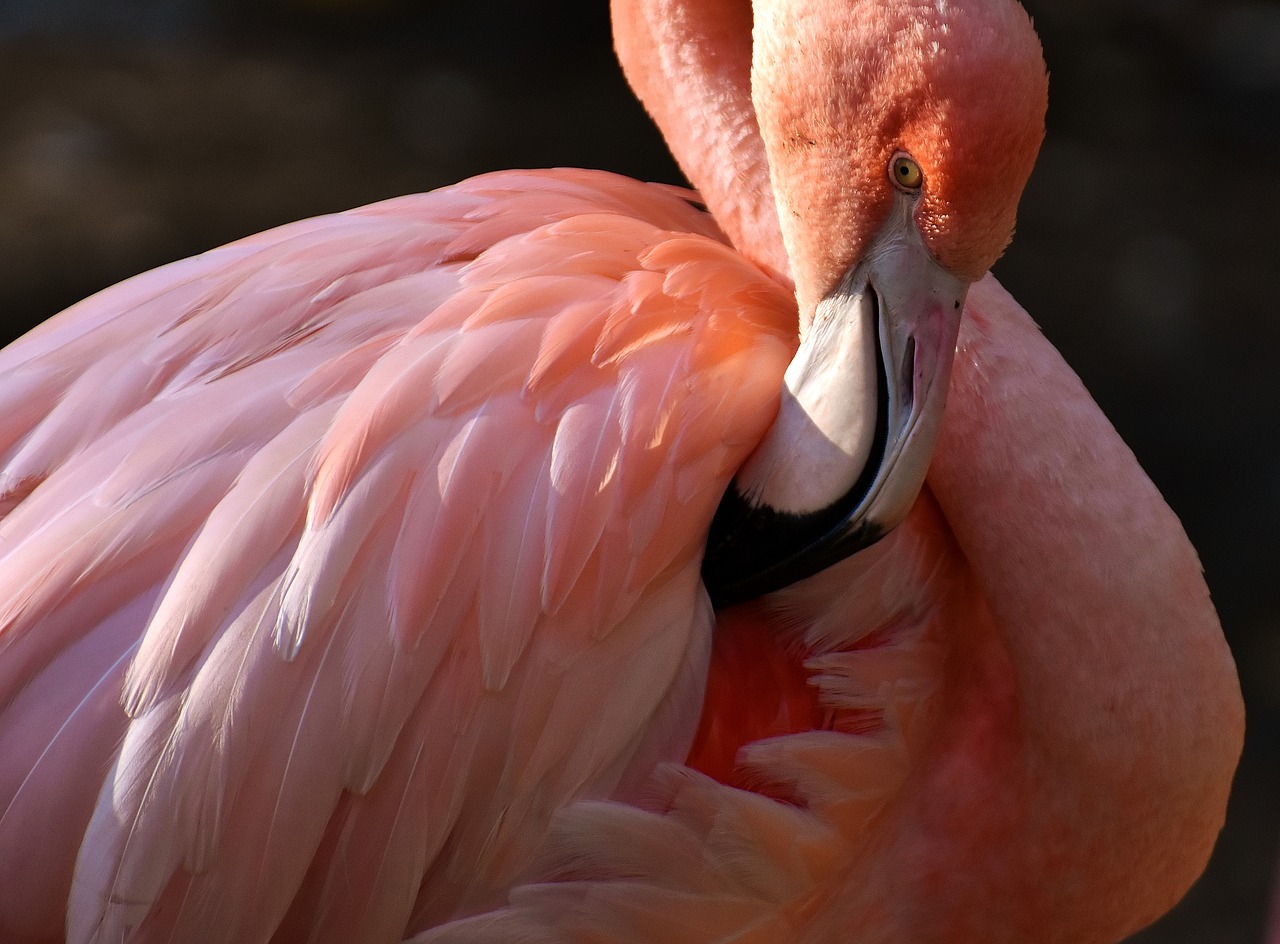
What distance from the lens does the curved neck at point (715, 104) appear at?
181 cm

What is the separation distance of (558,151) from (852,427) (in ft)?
9.84

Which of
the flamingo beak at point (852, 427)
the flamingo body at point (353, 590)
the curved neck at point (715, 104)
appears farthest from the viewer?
the curved neck at point (715, 104)

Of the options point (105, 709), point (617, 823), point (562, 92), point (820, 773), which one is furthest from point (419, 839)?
point (562, 92)

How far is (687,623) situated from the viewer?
149 centimetres

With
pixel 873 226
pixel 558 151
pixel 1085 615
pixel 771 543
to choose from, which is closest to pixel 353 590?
pixel 771 543

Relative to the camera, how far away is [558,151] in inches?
167

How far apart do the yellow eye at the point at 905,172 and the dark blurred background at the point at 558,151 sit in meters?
2.12

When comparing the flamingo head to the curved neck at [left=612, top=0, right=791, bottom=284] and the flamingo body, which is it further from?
the curved neck at [left=612, top=0, right=791, bottom=284]

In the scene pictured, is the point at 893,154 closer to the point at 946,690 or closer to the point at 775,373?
the point at 775,373

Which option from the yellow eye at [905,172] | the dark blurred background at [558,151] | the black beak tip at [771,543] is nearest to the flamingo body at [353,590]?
the black beak tip at [771,543]

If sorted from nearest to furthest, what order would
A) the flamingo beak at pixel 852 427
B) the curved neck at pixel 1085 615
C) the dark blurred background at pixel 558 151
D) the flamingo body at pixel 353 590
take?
the flamingo body at pixel 353 590 < the flamingo beak at pixel 852 427 < the curved neck at pixel 1085 615 < the dark blurred background at pixel 558 151

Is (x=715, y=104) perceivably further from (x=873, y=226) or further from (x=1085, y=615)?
(x=1085, y=615)

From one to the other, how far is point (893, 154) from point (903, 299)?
151 millimetres

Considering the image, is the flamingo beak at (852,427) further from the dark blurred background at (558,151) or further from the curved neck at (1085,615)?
the dark blurred background at (558,151)
